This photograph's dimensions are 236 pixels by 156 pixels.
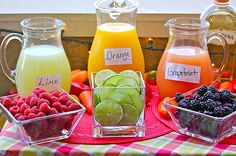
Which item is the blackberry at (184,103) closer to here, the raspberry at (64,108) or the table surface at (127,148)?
the table surface at (127,148)

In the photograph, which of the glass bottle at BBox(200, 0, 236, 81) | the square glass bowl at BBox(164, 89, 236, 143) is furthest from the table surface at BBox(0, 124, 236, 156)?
the glass bottle at BBox(200, 0, 236, 81)

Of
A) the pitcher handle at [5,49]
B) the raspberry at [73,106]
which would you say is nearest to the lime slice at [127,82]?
the raspberry at [73,106]

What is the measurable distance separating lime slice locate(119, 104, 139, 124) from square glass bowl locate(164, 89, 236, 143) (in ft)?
0.26

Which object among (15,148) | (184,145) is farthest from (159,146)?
(15,148)

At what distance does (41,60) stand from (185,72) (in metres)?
0.38

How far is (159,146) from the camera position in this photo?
45.9 inches

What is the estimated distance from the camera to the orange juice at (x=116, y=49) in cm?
136

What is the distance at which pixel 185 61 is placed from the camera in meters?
1.33

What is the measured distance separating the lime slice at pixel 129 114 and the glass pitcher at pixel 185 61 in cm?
19

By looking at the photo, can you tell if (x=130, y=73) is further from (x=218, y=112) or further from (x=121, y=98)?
(x=218, y=112)

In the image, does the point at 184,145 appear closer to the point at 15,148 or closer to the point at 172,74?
the point at 172,74

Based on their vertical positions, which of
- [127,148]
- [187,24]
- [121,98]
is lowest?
[127,148]

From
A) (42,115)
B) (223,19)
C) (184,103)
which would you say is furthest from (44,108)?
(223,19)

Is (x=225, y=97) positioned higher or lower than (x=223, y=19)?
lower
